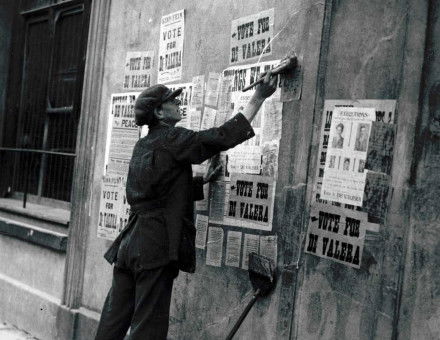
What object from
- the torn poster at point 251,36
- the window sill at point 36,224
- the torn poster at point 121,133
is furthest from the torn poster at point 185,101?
the window sill at point 36,224

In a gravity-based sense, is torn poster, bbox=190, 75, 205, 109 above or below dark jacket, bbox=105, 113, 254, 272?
above

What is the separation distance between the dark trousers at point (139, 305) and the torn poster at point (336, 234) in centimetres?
88

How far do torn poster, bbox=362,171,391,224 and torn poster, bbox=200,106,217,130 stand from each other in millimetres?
1485

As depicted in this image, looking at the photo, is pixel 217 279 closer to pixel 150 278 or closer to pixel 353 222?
pixel 150 278

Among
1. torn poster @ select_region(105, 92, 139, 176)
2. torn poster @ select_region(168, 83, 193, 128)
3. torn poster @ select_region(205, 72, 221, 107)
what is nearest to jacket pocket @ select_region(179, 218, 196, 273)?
torn poster @ select_region(205, 72, 221, 107)

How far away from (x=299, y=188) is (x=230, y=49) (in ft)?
4.01

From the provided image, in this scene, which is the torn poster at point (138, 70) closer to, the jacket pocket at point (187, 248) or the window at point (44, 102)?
the window at point (44, 102)

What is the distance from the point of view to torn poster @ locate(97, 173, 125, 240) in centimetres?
577

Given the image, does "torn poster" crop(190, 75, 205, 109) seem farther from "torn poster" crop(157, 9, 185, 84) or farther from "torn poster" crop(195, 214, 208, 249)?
"torn poster" crop(195, 214, 208, 249)

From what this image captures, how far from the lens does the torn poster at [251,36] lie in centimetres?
435

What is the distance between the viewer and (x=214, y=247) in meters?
4.69

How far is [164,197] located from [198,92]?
1155 millimetres

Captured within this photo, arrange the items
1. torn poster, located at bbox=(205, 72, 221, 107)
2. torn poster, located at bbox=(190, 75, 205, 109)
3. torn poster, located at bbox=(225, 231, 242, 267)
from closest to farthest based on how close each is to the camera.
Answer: torn poster, located at bbox=(225, 231, 242, 267) → torn poster, located at bbox=(205, 72, 221, 107) → torn poster, located at bbox=(190, 75, 205, 109)

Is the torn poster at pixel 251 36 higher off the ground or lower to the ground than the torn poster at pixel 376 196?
higher
